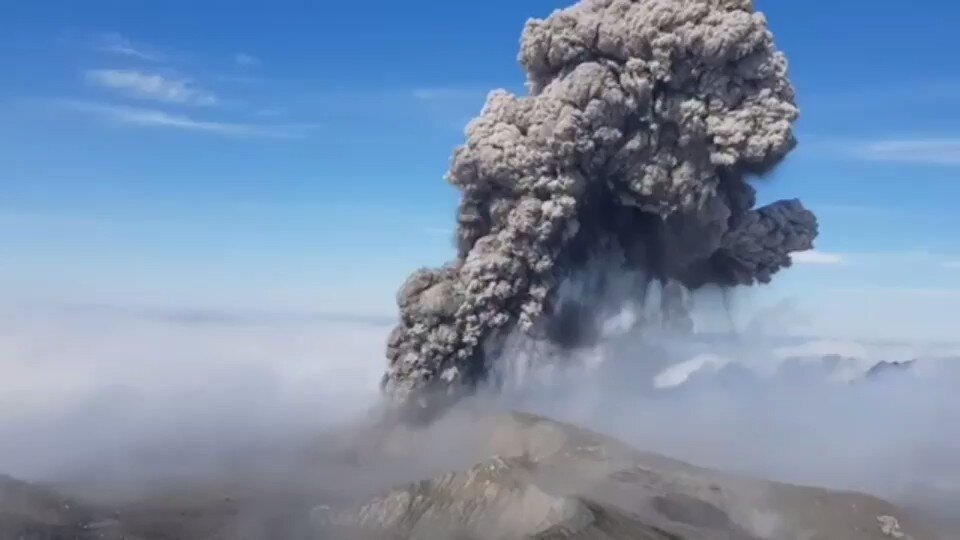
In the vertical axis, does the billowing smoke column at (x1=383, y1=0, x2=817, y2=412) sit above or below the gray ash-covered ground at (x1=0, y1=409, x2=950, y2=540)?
above

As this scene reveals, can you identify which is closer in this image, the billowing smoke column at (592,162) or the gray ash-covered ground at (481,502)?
the gray ash-covered ground at (481,502)

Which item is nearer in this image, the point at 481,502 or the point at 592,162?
the point at 481,502

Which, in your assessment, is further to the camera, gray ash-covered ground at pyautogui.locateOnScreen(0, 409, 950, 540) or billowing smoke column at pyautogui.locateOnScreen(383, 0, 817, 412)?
billowing smoke column at pyautogui.locateOnScreen(383, 0, 817, 412)

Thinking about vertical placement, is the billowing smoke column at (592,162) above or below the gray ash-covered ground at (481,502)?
above

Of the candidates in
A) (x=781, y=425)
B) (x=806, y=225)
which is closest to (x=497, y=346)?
(x=806, y=225)

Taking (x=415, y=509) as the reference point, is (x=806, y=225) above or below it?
above

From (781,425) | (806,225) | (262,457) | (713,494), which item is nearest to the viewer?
(713,494)

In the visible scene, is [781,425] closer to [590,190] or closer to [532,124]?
[590,190]

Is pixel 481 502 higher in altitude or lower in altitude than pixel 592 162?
lower
